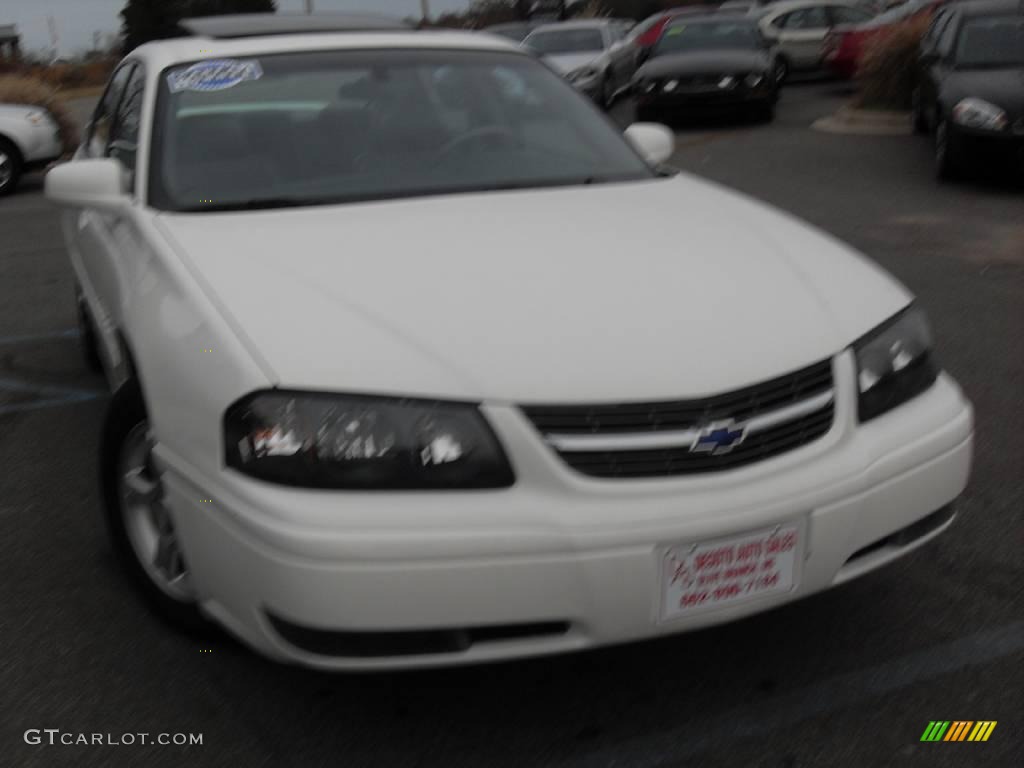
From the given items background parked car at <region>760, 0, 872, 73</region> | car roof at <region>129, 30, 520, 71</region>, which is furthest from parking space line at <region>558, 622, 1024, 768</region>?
background parked car at <region>760, 0, 872, 73</region>

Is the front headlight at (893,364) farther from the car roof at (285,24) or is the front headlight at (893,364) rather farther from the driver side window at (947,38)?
the driver side window at (947,38)

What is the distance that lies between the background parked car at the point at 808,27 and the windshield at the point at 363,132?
1829cm

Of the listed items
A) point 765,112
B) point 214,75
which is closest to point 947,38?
point 765,112

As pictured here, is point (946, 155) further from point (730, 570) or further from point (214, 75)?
point (730, 570)

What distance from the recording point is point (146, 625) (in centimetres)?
339

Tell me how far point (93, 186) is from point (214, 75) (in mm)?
593

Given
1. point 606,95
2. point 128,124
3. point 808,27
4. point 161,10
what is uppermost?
point 128,124

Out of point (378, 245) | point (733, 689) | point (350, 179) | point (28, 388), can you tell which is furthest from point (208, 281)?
point (28, 388)

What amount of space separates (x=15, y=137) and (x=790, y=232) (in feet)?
40.9

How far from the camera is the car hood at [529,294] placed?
258 cm

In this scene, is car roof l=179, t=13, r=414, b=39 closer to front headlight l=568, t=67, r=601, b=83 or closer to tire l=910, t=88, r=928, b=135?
tire l=910, t=88, r=928, b=135

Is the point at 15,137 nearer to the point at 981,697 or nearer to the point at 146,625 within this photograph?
the point at 146,625

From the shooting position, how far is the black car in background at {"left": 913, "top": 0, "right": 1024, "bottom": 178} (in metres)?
9.83

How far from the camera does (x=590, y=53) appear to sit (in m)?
19.0
